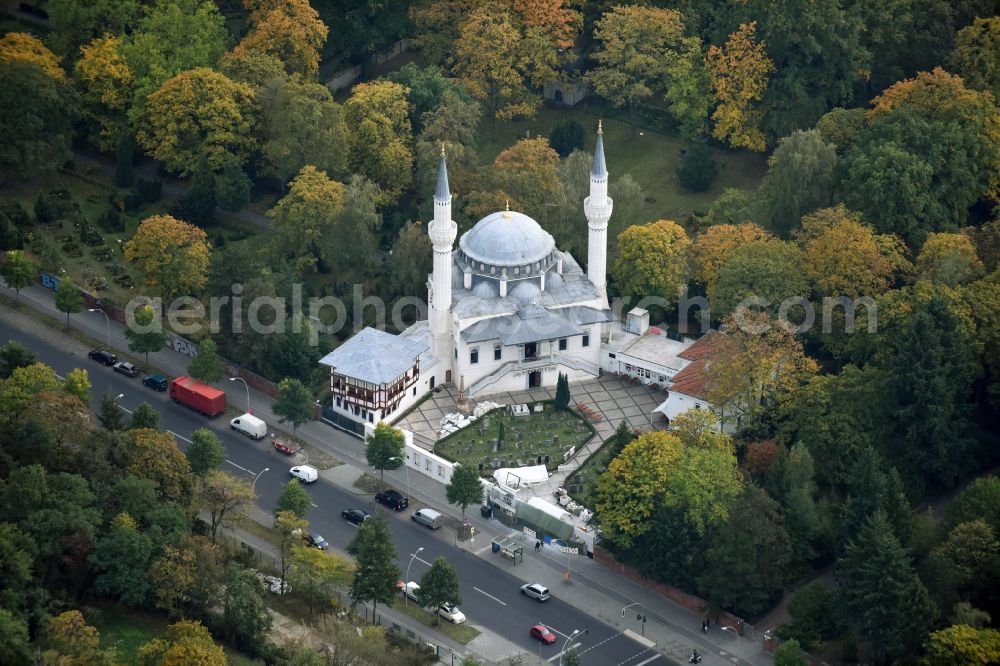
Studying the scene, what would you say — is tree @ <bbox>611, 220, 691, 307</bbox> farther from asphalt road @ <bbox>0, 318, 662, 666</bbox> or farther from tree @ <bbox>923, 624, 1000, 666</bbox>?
tree @ <bbox>923, 624, 1000, 666</bbox>

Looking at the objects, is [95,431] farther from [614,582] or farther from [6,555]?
[614,582]

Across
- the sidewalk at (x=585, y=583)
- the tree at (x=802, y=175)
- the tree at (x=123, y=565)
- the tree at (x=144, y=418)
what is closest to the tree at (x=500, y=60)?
the tree at (x=802, y=175)

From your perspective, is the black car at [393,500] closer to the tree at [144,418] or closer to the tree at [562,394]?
the tree at [562,394]

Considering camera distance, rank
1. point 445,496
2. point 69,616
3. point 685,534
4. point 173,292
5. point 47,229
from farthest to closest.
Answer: point 47,229
point 173,292
point 445,496
point 685,534
point 69,616

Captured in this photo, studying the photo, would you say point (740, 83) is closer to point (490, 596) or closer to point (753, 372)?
point (753, 372)

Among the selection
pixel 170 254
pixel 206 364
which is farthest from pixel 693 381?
pixel 170 254

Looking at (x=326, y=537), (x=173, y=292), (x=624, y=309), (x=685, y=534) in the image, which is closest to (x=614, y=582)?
(x=685, y=534)
